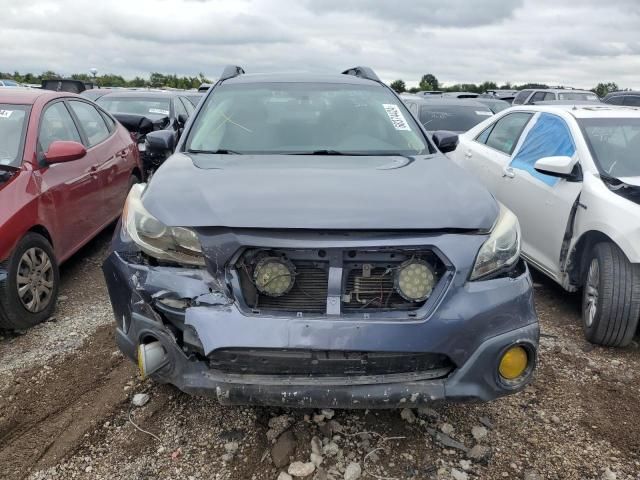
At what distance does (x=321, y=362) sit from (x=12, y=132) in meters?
3.21

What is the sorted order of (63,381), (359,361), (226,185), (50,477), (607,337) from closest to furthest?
(359,361) → (50,477) → (226,185) → (63,381) → (607,337)

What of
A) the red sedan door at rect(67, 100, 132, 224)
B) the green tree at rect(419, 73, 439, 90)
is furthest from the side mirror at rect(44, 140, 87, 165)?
the green tree at rect(419, 73, 439, 90)

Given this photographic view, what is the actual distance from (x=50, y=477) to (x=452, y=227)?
200cm

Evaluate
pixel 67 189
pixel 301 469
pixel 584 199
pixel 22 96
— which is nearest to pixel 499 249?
pixel 301 469

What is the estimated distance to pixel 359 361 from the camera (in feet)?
7.31

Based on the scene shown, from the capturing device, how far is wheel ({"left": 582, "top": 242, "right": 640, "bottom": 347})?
11.5 feet

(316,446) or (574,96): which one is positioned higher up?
(574,96)

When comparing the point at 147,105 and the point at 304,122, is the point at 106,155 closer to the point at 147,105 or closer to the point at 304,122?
the point at 304,122

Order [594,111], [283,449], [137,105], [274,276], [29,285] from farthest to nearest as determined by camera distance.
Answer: [137,105]
[594,111]
[29,285]
[283,449]
[274,276]

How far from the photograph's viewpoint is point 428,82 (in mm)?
44688

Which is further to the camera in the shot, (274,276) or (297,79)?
(297,79)

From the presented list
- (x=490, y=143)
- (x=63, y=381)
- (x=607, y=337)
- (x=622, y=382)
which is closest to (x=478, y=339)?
(x=622, y=382)

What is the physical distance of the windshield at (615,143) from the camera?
161 inches

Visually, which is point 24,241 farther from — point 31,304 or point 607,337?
point 607,337
